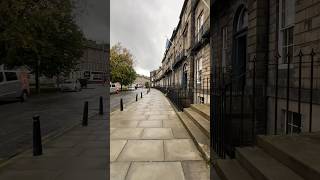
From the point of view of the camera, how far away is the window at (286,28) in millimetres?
8164

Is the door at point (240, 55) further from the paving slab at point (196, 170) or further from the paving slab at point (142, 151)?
the paving slab at point (196, 170)

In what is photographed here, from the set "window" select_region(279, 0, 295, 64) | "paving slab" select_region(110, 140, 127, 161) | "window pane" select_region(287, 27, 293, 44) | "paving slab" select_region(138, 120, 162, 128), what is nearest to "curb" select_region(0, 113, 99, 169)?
"paving slab" select_region(110, 140, 127, 161)

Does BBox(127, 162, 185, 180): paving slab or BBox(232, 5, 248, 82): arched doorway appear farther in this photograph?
BBox(232, 5, 248, 82): arched doorway

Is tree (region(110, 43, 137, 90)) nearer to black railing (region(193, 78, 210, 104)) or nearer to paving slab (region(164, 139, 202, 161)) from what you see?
black railing (region(193, 78, 210, 104))

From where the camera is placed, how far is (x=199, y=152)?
8359mm

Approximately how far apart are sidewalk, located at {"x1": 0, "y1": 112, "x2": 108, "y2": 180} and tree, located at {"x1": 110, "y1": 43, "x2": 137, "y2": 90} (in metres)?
62.5

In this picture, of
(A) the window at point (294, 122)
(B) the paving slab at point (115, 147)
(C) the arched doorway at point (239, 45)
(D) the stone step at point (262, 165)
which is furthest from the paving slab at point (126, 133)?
(D) the stone step at point (262, 165)

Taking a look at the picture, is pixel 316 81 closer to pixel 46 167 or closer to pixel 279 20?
pixel 279 20

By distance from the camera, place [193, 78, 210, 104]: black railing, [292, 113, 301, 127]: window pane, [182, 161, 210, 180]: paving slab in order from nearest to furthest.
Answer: [182, 161, 210, 180]: paving slab < [292, 113, 301, 127]: window pane < [193, 78, 210, 104]: black railing

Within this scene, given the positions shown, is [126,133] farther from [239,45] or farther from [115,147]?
[239,45]

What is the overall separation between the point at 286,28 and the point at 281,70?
0.99 meters

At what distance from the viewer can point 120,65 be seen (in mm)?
73625

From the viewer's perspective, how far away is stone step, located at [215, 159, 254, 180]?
5457 millimetres

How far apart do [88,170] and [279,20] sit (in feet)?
18.7
